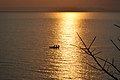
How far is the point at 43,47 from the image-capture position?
210 ft

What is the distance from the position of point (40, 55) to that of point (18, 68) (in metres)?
12.4

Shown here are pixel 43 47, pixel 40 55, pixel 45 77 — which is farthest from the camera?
pixel 43 47

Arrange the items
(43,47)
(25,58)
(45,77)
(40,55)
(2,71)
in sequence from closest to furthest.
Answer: (45,77)
(2,71)
(25,58)
(40,55)
(43,47)

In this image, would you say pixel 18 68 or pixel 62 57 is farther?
pixel 62 57

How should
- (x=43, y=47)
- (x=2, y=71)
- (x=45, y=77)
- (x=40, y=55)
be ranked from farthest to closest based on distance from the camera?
(x=43, y=47)
(x=40, y=55)
(x=2, y=71)
(x=45, y=77)

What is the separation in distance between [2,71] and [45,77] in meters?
7.19

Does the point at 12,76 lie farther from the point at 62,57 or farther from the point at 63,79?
the point at 62,57

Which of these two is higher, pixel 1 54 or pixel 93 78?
pixel 1 54

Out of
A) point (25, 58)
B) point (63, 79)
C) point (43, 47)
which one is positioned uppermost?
point (43, 47)

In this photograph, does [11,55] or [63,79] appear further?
[11,55]

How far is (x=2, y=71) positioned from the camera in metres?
39.6

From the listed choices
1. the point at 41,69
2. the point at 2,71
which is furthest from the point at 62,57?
the point at 2,71

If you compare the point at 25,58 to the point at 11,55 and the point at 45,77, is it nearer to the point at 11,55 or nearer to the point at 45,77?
the point at 11,55

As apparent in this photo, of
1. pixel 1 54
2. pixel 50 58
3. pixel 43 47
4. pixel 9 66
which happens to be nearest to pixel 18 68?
pixel 9 66
